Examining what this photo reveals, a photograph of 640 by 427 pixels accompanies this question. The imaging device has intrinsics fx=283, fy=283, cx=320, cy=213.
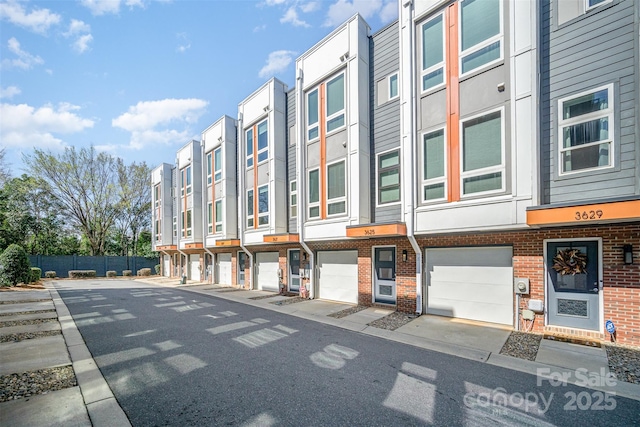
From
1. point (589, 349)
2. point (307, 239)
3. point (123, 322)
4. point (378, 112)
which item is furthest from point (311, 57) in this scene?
point (589, 349)

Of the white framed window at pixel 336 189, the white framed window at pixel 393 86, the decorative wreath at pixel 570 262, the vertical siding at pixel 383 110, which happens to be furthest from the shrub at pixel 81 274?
the decorative wreath at pixel 570 262

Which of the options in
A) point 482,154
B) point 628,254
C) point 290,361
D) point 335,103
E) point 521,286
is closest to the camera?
point 290,361

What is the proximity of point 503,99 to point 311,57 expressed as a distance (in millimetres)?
7776

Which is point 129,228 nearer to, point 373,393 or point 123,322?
point 123,322

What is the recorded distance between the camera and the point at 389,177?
9.70 m

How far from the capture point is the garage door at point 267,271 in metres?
14.1

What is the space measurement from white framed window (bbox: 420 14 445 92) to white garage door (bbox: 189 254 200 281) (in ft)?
64.1

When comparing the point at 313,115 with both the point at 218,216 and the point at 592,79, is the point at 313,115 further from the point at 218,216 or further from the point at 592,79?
the point at 218,216

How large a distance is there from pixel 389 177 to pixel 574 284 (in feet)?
18.1

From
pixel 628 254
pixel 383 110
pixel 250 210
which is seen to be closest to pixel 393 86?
pixel 383 110

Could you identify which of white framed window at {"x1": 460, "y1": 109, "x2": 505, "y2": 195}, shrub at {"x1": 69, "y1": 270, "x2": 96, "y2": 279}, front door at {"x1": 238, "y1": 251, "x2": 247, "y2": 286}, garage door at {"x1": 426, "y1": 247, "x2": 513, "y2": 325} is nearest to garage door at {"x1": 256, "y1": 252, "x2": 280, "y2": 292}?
front door at {"x1": 238, "y1": 251, "x2": 247, "y2": 286}

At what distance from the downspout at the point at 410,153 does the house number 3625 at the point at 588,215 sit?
12.0 ft

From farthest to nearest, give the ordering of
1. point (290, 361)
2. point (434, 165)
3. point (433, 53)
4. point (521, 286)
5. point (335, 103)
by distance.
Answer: point (335, 103) < point (433, 53) < point (434, 165) < point (521, 286) < point (290, 361)

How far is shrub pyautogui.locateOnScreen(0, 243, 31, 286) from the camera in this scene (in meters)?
15.1
